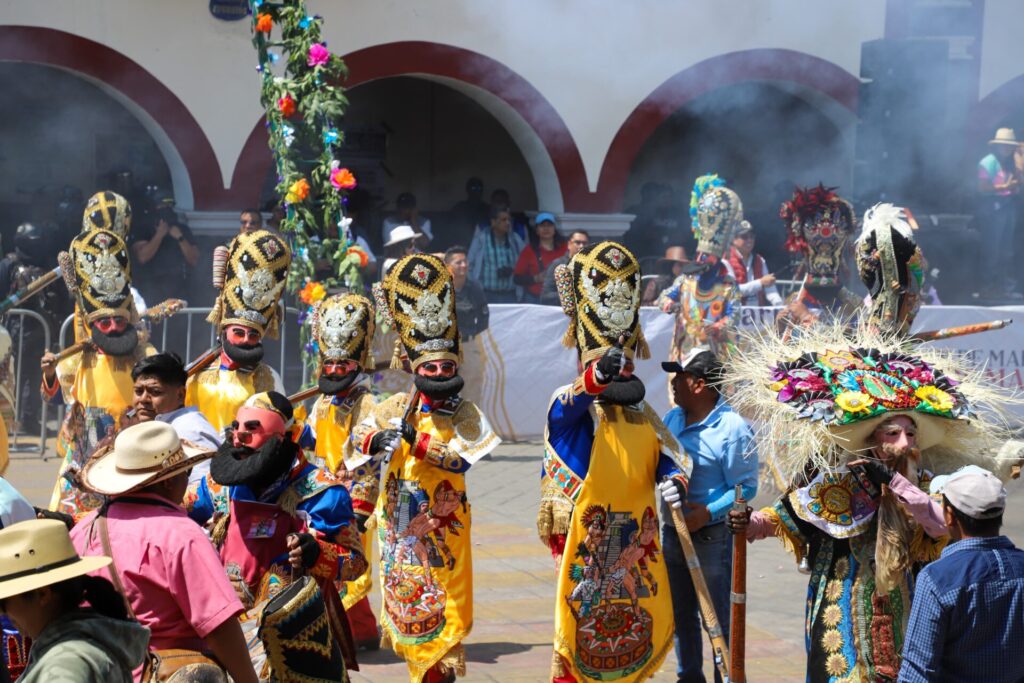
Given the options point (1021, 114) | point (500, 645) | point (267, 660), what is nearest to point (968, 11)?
point (1021, 114)

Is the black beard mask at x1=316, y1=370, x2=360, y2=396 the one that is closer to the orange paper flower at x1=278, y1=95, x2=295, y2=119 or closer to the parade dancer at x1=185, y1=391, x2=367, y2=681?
the parade dancer at x1=185, y1=391, x2=367, y2=681

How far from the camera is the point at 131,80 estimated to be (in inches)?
558

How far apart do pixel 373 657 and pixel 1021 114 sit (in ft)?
41.5

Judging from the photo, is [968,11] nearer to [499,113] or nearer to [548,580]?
[499,113]

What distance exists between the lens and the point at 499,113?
16125 mm

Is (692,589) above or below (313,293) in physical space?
below

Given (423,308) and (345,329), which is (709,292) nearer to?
(345,329)

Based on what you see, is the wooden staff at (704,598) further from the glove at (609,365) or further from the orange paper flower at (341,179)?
the orange paper flower at (341,179)

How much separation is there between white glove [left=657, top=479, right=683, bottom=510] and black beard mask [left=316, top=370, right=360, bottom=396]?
1.89 metres

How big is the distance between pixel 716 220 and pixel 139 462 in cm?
771

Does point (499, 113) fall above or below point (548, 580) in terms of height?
above

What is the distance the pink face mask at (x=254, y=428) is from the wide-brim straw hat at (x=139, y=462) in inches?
28.1

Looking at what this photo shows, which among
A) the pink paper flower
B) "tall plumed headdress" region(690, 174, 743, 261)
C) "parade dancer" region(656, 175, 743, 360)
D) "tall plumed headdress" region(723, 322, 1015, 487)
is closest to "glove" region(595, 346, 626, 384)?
"tall plumed headdress" region(723, 322, 1015, 487)

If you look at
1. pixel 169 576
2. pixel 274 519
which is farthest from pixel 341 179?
pixel 169 576
